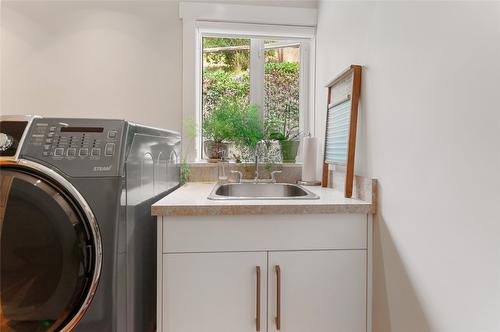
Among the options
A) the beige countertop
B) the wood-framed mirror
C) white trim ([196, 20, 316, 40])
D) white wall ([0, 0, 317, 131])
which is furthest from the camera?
white trim ([196, 20, 316, 40])

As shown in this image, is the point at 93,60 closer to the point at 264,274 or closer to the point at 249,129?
the point at 249,129

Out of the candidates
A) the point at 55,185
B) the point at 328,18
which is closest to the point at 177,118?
the point at 55,185

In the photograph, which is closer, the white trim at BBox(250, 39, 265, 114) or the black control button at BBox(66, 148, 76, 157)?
the black control button at BBox(66, 148, 76, 157)

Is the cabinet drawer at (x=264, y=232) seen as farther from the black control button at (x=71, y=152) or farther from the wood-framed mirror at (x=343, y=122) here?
the black control button at (x=71, y=152)

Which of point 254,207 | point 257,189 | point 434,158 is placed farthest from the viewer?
point 257,189

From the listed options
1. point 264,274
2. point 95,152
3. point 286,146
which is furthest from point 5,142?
point 286,146

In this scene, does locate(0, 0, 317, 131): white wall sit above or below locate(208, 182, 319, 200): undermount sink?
above

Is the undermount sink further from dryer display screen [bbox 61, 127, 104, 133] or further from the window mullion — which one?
dryer display screen [bbox 61, 127, 104, 133]

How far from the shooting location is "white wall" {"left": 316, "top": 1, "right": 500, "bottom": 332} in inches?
26.7

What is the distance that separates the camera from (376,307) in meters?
1.18

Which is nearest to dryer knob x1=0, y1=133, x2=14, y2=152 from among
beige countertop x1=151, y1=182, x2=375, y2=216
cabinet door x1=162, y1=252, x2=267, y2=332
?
beige countertop x1=151, y1=182, x2=375, y2=216

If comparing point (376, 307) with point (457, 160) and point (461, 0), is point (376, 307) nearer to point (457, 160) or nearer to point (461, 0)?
point (457, 160)

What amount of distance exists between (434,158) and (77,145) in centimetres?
126

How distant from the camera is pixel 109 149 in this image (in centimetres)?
100
